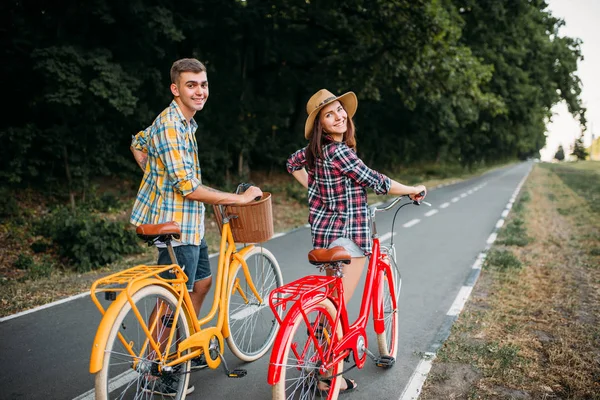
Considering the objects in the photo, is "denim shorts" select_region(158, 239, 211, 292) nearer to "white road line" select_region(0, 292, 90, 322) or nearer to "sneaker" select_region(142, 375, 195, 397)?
"sneaker" select_region(142, 375, 195, 397)

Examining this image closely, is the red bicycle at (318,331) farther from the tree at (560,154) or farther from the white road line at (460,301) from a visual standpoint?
the tree at (560,154)

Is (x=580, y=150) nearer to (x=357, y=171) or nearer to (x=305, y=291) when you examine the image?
(x=357, y=171)

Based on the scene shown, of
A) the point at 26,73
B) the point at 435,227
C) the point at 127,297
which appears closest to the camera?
the point at 127,297

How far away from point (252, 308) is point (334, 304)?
47.6 inches

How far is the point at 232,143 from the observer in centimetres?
1534

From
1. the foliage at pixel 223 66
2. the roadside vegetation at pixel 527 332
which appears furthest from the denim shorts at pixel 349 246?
the foliage at pixel 223 66

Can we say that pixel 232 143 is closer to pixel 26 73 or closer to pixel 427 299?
pixel 26 73

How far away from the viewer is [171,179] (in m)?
2.94

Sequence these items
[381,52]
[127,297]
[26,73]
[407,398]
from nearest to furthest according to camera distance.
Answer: [127,297] → [407,398] → [26,73] → [381,52]

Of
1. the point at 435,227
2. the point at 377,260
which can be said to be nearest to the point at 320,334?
the point at 377,260

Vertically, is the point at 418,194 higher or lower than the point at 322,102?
lower

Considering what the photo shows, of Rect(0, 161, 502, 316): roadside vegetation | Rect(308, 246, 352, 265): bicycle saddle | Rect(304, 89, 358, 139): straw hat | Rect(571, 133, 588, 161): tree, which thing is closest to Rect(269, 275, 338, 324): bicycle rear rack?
Rect(308, 246, 352, 265): bicycle saddle

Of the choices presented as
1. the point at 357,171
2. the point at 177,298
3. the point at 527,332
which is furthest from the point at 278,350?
the point at 527,332

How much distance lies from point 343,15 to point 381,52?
1593 mm
